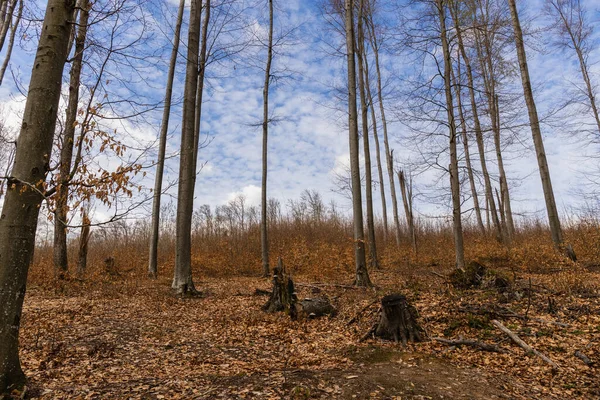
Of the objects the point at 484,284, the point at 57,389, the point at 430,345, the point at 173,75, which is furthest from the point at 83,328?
the point at 173,75

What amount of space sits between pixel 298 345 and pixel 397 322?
1.53 m

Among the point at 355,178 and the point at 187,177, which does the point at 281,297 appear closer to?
the point at 355,178

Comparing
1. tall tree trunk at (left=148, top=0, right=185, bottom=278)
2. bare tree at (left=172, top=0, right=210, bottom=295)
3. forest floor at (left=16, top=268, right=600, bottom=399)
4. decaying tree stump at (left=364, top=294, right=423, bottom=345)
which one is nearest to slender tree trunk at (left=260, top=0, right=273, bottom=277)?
tall tree trunk at (left=148, top=0, right=185, bottom=278)

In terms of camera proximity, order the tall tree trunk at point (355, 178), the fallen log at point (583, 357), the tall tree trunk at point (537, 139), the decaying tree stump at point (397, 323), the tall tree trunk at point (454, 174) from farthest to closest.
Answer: the tall tree trunk at point (537, 139) → the tall tree trunk at point (454, 174) → the tall tree trunk at point (355, 178) → the decaying tree stump at point (397, 323) → the fallen log at point (583, 357)

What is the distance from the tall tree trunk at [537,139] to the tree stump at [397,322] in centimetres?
859

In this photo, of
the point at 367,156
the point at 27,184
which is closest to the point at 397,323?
the point at 27,184

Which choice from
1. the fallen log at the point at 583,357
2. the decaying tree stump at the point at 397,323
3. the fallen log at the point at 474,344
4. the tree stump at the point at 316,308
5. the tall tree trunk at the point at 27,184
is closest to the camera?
the tall tree trunk at the point at 27,184

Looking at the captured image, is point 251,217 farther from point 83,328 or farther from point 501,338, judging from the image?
point 501,338

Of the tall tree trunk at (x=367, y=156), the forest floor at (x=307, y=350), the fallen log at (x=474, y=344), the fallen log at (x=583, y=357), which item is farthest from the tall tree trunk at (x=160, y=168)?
the fallen log at (x=583, y=357)

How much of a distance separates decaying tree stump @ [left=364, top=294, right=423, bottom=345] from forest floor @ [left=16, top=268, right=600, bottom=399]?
201 millimetres

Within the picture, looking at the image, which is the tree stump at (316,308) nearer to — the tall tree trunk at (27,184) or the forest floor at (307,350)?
the forest floor at (307,350)

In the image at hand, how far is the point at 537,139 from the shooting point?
39.5 feet

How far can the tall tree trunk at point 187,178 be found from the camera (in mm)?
8539

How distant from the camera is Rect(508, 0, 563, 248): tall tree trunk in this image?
11.5 meters
